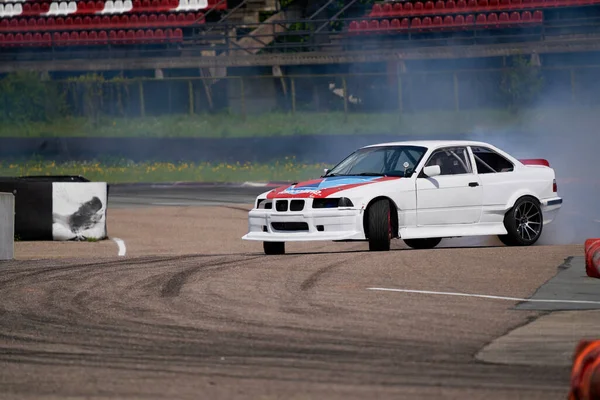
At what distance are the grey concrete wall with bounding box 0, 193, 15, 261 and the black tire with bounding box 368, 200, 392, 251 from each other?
12.7 ft

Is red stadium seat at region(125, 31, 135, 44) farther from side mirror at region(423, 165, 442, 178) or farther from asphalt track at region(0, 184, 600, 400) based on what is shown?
side mirror at region(423, 165, 442, 178)

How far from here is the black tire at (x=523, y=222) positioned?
12930mm

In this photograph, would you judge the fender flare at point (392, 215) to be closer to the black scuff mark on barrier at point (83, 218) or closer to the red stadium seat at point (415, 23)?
the black scuff mark on barrier at point (83, 218)

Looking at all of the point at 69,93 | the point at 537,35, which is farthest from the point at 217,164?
the point at 537,35

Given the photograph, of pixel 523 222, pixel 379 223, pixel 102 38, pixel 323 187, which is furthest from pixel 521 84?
pixel 379 223

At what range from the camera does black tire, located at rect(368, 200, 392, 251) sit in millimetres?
11852

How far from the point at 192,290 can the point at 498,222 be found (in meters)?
4.89

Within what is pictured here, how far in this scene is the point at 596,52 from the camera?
31.2 meters

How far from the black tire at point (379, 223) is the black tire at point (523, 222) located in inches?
68.5

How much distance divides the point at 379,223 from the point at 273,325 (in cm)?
469

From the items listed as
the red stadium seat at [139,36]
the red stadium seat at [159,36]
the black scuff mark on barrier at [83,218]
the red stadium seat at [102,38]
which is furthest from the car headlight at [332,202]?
the red stadium seat at [102,38]

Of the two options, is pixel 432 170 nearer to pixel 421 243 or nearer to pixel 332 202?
pixel 332 202

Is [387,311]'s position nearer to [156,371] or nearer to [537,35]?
[156,371]

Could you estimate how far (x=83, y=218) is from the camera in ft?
52.1
